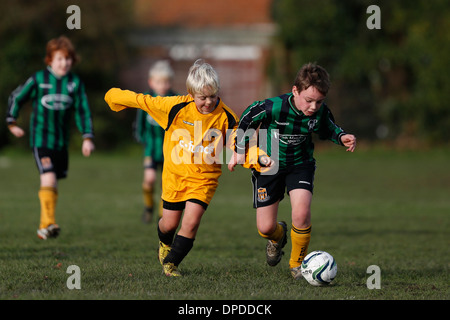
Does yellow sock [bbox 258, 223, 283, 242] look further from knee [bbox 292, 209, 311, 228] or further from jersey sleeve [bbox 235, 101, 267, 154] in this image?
jersey sleeve [bbox 235, 101, 267, 154]

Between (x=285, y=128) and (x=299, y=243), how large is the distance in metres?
0.98

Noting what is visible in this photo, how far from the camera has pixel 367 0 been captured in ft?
82.3

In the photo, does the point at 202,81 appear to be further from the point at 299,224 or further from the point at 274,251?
the point at 274,251

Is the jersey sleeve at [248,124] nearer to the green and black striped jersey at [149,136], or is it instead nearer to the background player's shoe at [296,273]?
the background player's shoe at [296,273]

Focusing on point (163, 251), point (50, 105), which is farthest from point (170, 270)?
point (50, 105)

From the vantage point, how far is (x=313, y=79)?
18.7ft

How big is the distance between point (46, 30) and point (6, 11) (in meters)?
1.53

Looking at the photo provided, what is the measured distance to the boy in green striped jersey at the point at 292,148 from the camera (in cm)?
586

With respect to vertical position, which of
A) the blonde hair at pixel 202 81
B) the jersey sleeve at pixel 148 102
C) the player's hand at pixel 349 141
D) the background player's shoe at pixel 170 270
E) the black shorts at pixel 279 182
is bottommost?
the background player's shoe at pixel 170 270

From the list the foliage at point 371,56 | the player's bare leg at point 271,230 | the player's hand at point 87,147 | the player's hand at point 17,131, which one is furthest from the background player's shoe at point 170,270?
the foliage at point 371,56

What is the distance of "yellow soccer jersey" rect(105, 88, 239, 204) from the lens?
586 centimetres

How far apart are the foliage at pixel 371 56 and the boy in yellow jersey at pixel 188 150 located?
63.5 feet

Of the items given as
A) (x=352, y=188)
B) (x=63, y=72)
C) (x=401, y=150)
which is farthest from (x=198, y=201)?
(x=401, y=150)

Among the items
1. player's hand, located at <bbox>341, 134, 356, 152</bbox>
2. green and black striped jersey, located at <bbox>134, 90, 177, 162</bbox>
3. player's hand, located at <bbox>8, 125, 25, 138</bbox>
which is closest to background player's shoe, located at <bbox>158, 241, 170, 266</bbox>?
player's hand, located at <bbox>341, 134, 356, 152</bbox>
